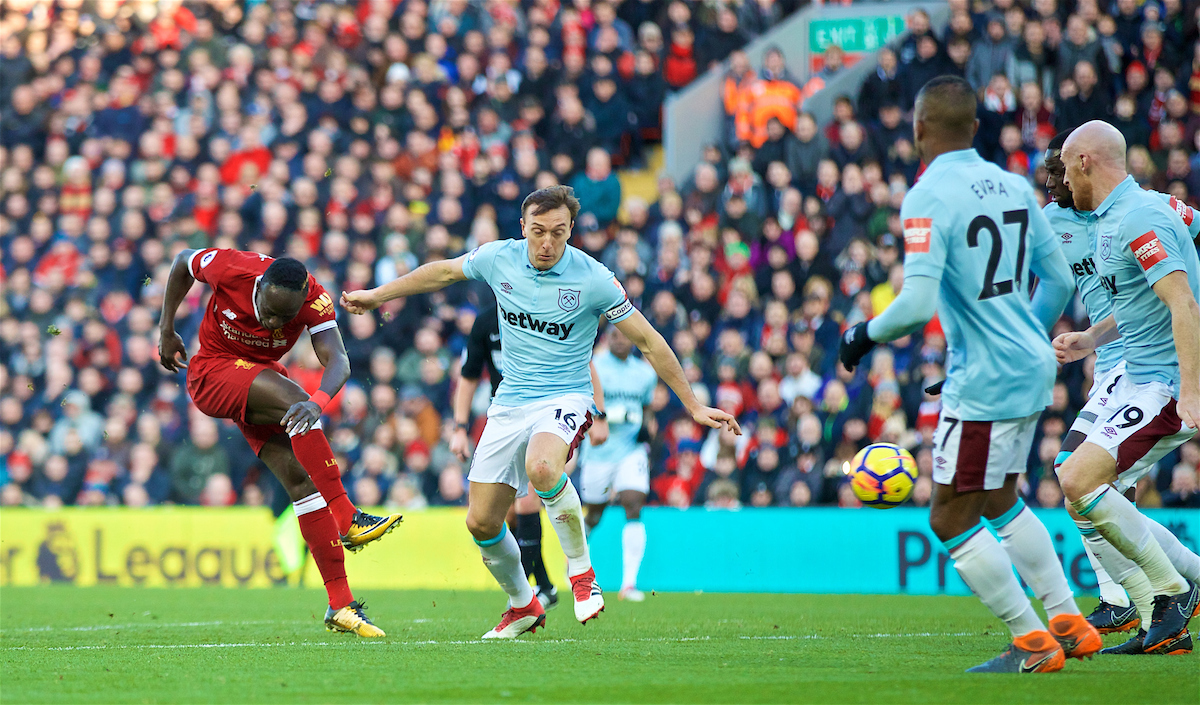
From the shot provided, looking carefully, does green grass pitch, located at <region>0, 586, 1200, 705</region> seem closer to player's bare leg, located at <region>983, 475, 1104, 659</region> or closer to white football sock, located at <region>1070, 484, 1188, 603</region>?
player's bare leg, located at <region>983, 475, 1104, 659</region>

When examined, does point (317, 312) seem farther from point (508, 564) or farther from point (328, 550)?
point (508, 564)

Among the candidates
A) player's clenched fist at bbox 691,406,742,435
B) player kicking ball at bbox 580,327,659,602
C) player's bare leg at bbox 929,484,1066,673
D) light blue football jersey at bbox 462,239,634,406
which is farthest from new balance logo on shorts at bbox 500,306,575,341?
player kicking ball at bbox 580,327,659,602

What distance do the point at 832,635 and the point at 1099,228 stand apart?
9.11 ft

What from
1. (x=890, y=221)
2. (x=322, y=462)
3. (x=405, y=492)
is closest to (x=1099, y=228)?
(x=322, y=462)

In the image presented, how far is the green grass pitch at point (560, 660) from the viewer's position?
548 centimetres

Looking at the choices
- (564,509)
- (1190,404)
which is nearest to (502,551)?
(564,509)

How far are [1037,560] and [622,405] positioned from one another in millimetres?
7119

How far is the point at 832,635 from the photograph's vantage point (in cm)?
832

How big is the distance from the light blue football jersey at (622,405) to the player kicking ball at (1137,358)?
6.00 meters

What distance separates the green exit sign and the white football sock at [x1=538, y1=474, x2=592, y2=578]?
1184cm

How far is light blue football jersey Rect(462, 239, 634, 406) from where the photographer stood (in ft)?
25.4

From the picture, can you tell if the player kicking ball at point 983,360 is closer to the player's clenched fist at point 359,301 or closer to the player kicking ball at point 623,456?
the player's clenched fist at point 359,301

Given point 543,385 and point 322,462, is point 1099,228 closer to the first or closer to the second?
point 543,385

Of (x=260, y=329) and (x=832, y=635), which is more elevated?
(x=260, y=329)
